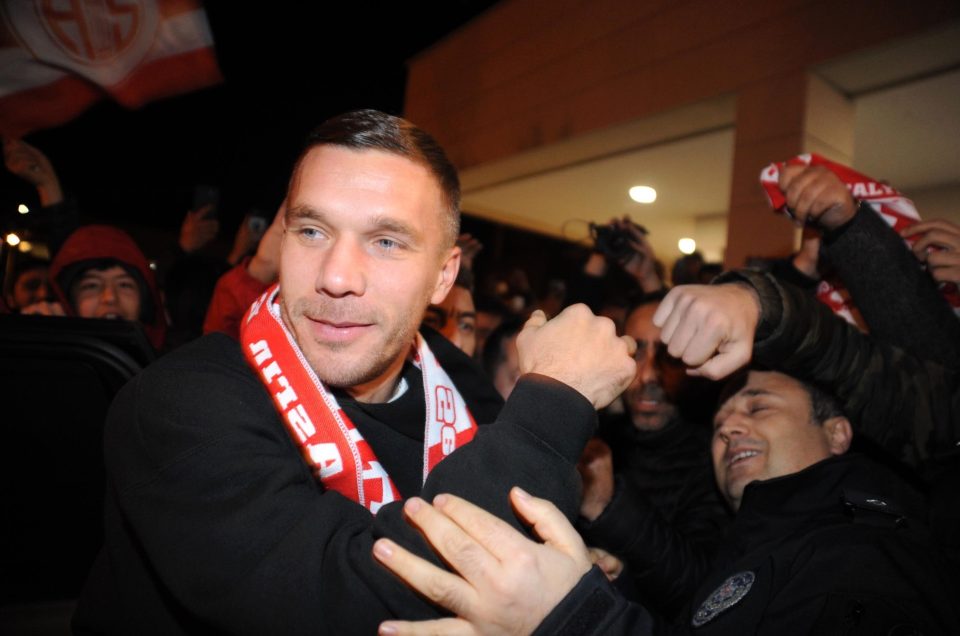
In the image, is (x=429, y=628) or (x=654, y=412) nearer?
(x=429, y=628)

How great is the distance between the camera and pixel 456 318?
3518mm

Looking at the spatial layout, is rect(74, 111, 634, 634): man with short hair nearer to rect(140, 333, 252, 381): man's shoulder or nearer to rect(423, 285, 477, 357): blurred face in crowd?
rect(140, 333, 252, 381): man's shoulder

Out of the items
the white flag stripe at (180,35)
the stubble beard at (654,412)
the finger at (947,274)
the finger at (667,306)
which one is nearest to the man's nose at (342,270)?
the finger at (667,306)

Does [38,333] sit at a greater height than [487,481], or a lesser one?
greater

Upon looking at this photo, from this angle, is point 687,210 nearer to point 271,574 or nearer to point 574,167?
point 574,167

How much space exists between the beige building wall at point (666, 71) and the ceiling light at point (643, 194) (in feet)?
4.98

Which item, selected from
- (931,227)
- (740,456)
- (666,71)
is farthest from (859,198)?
(666,71)

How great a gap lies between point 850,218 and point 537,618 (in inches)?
69.7

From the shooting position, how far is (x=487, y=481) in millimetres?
1045

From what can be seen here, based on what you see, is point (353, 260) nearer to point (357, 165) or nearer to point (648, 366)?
point (357, 165)

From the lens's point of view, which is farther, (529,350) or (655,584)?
(655,584)

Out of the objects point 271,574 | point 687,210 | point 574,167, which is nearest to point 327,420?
point 271,574

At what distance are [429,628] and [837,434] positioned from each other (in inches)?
73.3

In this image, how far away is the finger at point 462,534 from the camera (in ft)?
3.22
